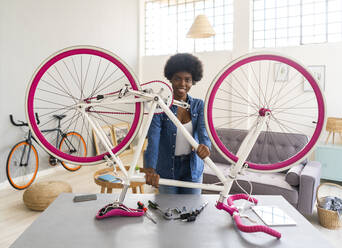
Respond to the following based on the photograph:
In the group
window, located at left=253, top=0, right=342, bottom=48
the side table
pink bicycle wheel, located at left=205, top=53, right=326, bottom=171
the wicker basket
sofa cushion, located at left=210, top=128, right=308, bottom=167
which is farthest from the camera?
window, located at left=253, top=0, right=342, bottom=48

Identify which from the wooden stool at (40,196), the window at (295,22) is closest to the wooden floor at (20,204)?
the wooden stool at (40,196)

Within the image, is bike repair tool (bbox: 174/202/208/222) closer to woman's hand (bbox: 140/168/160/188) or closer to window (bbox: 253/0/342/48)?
woman's hand (bbox: 140/168/160/188)

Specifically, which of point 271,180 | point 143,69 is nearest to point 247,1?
point 143,69

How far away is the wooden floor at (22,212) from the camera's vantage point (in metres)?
2.46

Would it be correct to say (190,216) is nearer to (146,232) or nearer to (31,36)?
(146,232)

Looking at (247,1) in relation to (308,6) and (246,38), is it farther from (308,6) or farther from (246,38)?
(308,6)

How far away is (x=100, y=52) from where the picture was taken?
1.21m

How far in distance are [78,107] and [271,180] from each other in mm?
2447

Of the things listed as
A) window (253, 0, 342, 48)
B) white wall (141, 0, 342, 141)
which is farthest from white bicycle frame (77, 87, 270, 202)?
window (253, 0, 342, 48)

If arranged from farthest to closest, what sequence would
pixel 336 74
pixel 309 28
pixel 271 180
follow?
pixel 309 28
pixel 336 74
pixel 271 180

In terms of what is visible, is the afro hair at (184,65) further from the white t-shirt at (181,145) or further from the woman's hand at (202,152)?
the woman's hand at (202,152)

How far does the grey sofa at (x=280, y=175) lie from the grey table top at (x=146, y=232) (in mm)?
1294

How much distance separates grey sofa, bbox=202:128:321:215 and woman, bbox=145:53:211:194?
1.07 meters

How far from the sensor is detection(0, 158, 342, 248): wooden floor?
2.46 m
